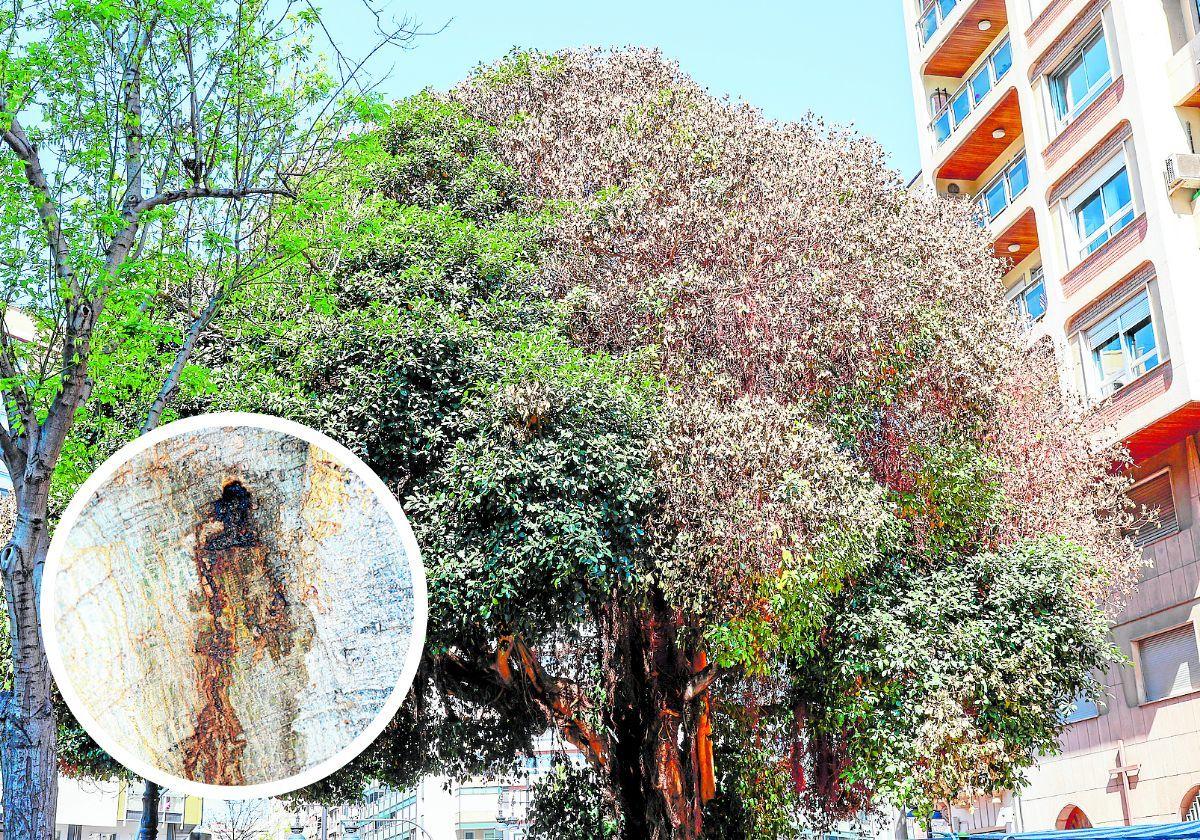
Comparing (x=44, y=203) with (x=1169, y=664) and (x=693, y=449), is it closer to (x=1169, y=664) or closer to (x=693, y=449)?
(x=693, y=449)

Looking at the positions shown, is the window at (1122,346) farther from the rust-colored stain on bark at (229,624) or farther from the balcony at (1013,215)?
the rust-colored stain on bark at (229,624)

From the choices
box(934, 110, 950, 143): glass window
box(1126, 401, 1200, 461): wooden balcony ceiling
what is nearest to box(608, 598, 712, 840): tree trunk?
box(1126, 401, 1200, 461): wooden balcony ceiling

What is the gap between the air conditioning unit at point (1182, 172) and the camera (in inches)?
950

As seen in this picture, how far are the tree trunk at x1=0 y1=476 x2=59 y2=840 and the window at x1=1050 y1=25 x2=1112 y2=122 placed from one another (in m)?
25.1

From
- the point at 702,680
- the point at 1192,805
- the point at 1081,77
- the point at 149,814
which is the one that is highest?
the point at 1081,77

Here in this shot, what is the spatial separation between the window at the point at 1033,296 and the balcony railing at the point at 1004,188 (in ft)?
6.55

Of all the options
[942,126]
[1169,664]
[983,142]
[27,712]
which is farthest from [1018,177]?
[27,712]

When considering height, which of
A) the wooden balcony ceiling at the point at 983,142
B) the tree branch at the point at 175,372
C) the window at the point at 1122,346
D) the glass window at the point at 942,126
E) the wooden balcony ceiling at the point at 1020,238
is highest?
the glass window at the point at 942,126

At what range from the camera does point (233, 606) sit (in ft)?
21.7

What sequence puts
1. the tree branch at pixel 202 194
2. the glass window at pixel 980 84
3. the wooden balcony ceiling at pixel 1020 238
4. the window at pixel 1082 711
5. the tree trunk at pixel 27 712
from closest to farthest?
the tree trunk at pixel 27 712, the tree branch at pixel 202 194, the window at pixel 1082 711, the wooden balcony ceiling at pixel 1020 238, the glass window at pixel 980 84

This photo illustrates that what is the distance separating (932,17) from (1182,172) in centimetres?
1363

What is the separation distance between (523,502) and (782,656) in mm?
4815

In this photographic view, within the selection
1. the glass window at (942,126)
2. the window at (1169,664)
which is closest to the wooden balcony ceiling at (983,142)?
the glass window at (942,126)

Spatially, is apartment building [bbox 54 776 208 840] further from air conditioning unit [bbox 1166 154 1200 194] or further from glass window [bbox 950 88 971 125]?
air conditioning unit [bbox 1166 154 1200 194]
